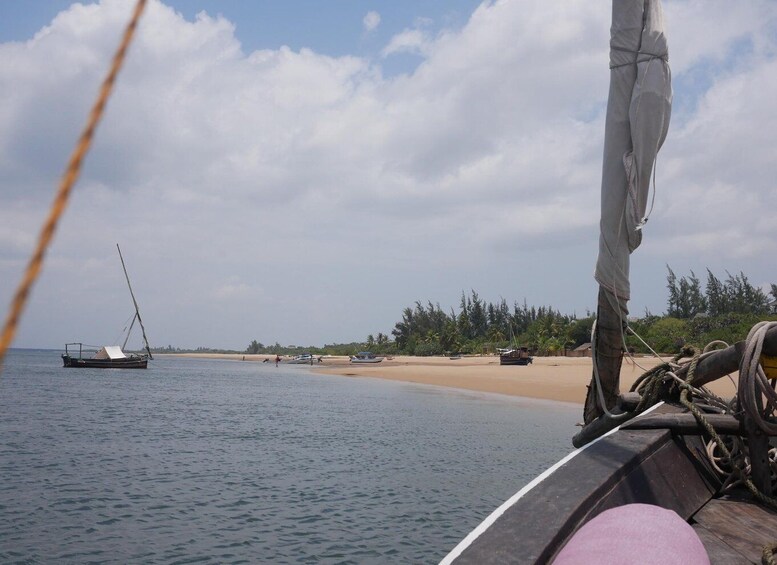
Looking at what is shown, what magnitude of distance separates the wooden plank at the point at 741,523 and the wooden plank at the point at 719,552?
20 millimetres

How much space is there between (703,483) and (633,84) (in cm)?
249

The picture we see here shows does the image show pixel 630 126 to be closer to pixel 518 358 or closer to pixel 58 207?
pixel 58 207

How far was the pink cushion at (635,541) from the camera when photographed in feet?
5.00

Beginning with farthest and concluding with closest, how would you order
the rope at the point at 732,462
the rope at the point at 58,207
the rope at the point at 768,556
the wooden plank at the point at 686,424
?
the wooden plank at the point at 686,424, the rope at the point at 732,462, the rope at the point at 768,556, the rope at the point at 58,207

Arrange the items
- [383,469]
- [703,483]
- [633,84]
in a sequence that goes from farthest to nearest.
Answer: [383,469], [633,84], [703,483]

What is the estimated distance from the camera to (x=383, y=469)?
44.0ft

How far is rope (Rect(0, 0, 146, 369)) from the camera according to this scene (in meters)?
0.71

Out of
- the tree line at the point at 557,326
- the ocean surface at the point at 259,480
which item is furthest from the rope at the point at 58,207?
the tree line at the point at 557,326

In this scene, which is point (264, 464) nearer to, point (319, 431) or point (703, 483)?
point (319, 431)

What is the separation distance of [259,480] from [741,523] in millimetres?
10858

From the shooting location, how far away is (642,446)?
3029 mm

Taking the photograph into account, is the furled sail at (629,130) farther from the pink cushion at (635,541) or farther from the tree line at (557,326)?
the tree line at (557,326)

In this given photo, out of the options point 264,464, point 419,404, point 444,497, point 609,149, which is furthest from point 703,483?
point 419,404

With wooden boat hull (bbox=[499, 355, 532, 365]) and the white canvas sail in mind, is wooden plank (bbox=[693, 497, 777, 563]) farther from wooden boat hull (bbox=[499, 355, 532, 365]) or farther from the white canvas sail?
wooden boat hull (bbox=[499, 355, 532, 365])
